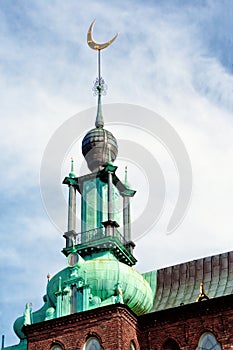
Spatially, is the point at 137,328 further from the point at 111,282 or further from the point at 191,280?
the point at 191,280

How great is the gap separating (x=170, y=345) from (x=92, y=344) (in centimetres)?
417

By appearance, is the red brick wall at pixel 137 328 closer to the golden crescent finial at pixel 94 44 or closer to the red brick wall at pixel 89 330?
the red brick wall at pixel 89 330

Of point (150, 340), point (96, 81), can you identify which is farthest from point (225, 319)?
point (96, 81)

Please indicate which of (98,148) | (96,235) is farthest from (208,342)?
(98,148)

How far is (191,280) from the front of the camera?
51.5 metres

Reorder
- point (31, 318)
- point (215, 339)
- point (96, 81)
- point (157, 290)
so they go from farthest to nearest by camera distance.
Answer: point (96, 81) → point (157, 290) → point (31, 318) → point (215, 339)

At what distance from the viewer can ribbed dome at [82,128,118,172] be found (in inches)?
2213

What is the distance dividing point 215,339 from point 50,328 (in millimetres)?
8435

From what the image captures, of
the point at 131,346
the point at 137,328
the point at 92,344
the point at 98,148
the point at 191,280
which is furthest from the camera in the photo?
the point at 98,148

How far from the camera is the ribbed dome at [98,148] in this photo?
5622cm

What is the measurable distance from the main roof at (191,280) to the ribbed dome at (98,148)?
7806mm

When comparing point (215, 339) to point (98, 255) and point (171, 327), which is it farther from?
point (98, 255)

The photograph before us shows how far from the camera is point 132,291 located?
47.8 m

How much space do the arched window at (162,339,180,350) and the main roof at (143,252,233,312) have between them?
→ 3.28 meters
